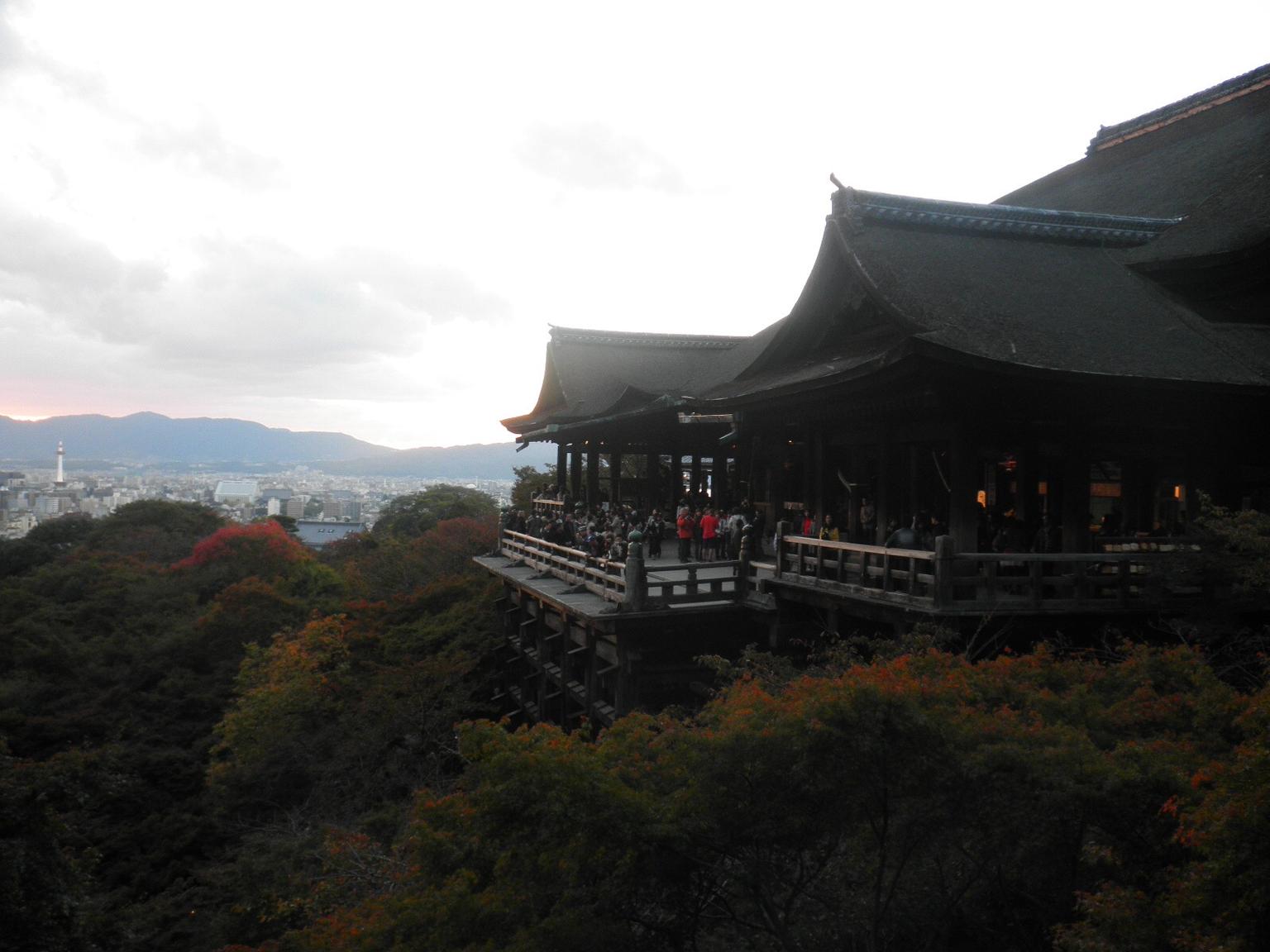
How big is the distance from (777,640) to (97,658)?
27.5 m

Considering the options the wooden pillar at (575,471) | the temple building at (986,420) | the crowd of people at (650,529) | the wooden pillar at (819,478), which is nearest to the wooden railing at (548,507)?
the crowd of people at (650,529)

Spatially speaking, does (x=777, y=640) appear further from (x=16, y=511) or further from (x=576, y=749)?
(x=16, y=511)

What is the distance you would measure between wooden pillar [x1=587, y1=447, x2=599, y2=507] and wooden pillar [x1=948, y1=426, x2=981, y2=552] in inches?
647

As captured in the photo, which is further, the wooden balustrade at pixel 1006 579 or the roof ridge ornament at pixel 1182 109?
the roof ridge ornament at pixel 1182 109

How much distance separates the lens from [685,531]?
18.9m

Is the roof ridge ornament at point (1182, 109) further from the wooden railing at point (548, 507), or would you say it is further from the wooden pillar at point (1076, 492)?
the wooden railing at point (548, 507)

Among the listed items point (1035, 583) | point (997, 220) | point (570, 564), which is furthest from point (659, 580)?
point (997, 220)

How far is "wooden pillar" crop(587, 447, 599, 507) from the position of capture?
2728cm

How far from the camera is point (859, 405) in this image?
44.3 ft

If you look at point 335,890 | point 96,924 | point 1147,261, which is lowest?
point 96,924

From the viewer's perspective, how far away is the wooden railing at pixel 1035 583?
10336 mm

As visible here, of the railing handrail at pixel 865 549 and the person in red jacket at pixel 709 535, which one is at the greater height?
the railing handrail at pixel 865 549

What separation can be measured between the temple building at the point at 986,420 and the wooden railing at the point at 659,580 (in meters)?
0.07

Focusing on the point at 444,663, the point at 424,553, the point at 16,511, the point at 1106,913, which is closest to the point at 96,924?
the point at 444,663
